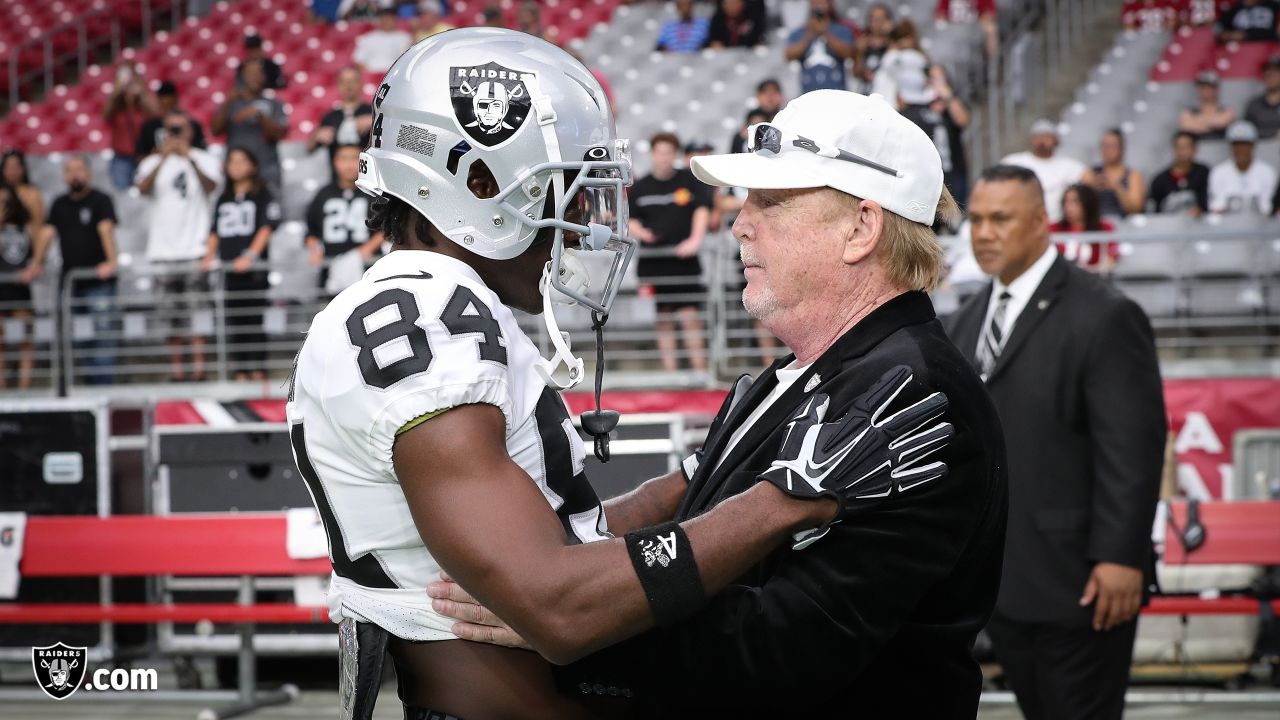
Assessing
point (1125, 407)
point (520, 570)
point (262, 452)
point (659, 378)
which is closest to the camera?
point (520, 570)

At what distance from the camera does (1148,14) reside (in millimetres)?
14922

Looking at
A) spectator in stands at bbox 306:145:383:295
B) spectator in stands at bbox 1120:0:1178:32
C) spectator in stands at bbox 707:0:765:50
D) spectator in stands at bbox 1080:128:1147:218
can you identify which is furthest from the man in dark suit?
spectator in stands at bbox 1120:0:1178:32

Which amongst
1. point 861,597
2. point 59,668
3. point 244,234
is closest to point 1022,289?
point 861,597

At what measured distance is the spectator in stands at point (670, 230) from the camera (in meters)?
9.35

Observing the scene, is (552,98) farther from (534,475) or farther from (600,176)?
(534,475)

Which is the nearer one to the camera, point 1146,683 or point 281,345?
point 1146,683

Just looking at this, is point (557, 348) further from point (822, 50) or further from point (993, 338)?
point (822, 50)

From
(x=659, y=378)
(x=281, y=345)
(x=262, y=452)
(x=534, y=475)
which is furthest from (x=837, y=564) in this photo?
(x=281, y=345)

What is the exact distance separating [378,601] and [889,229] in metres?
1.09

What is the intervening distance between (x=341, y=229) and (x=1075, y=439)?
638cm

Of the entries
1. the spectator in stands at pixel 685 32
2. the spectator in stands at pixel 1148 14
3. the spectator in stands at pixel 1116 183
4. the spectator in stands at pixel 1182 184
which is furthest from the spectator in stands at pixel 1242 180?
the spectator in stands at pixel 685 32

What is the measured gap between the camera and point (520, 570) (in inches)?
79.0

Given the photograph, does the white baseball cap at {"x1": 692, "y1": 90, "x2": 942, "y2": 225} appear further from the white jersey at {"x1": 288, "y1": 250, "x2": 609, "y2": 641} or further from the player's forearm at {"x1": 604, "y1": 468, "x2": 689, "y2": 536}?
the player's forearm at {"x1": 604, "y1": 468, "x2": 689, "y2": 536}

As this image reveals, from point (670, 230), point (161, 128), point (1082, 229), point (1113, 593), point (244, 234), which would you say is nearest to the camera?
point (1113, 593)
